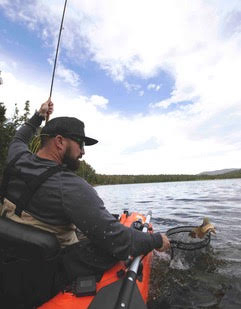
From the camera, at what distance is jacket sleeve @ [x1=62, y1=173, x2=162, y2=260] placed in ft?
7.85

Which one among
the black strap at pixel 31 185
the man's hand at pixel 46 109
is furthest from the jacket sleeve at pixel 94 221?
the man's hand at pixel 46 109

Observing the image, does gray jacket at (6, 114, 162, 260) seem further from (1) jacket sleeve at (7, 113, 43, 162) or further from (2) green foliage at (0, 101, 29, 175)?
(2) green foliage at (0, 101, 29, 175)

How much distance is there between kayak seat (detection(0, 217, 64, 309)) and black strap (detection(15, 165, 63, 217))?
180 millimetres

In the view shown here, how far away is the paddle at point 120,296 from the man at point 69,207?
23cm

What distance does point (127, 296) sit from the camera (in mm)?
2324

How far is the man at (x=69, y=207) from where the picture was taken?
2418mm

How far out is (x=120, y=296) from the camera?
235 centimetres

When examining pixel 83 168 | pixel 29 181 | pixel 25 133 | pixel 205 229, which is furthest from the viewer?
pixel 83 168

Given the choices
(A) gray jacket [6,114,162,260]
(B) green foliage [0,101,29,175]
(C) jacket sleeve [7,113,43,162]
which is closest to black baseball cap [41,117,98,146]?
(A) gray jacket [6,114,162,260]

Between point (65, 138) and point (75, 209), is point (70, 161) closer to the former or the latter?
point (65, 138)

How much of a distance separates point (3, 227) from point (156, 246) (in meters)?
1.58

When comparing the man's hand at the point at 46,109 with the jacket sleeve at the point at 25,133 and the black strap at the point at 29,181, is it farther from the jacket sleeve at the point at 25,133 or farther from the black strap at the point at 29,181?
the black strap at the point at 29,181

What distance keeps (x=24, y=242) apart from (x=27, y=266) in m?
0.32

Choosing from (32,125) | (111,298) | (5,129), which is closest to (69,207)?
(111,298)
